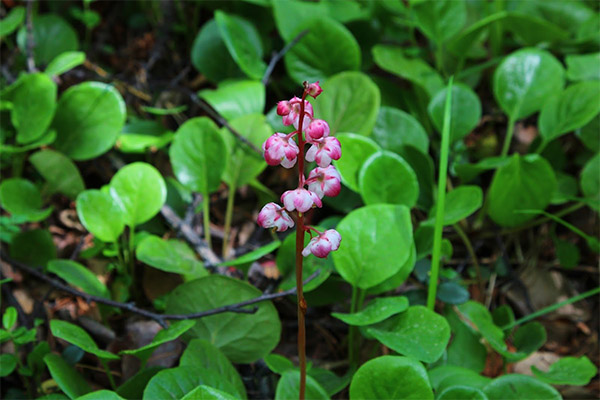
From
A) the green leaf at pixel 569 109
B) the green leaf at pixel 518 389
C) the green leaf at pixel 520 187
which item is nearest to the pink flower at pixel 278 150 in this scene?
the green leaf at pixel 518 389

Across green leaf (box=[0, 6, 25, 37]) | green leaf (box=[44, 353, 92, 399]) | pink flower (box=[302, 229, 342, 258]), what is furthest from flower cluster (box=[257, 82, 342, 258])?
green leaf (box=[0, 6, 25, 37])

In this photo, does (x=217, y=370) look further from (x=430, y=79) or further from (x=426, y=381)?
(x=430, y=79)

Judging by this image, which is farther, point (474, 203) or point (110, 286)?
point (110, 286)

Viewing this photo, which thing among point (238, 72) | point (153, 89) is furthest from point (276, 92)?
point (153, 89)

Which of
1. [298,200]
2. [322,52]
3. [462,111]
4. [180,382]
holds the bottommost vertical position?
[180,382]

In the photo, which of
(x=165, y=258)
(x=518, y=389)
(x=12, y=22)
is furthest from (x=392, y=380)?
(x=12, y=22)

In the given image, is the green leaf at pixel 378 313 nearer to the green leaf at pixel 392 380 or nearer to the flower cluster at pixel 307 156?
the green leaf at pixel 392 380

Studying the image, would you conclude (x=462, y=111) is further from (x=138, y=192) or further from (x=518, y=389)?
(x=138, y=192)
